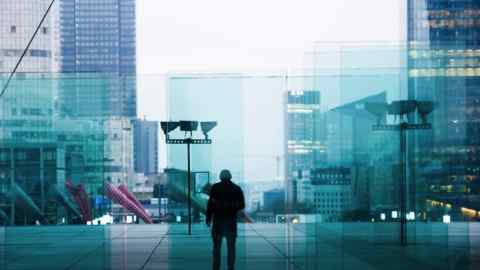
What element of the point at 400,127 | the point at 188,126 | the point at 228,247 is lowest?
the point at 228,247

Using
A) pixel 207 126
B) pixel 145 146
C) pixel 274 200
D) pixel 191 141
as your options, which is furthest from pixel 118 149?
pixel 274 200

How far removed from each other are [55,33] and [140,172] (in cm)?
280

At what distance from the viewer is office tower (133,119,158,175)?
14.4 m

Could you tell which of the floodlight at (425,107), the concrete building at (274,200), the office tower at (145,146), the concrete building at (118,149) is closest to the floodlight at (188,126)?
the office tower at (145,146)

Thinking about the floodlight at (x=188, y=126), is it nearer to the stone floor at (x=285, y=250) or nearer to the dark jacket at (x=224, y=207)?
the stone floor at (x=285, y=250)

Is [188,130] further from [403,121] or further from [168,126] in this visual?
[403,121]

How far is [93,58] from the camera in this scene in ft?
52.7

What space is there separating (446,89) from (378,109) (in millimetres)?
814

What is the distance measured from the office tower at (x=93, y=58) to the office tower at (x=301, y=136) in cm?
244

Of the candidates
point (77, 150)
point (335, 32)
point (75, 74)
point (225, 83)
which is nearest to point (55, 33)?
point (75, 74)

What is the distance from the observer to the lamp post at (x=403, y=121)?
9.91 meters

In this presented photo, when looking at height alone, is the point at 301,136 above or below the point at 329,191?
above

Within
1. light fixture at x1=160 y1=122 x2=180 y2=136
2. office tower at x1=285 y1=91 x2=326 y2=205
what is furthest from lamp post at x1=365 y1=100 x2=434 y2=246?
light fixture at x1=160 y1=122 x2=180 y2=136

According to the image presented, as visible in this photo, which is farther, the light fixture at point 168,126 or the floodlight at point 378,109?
the light fixture at point 168,126
